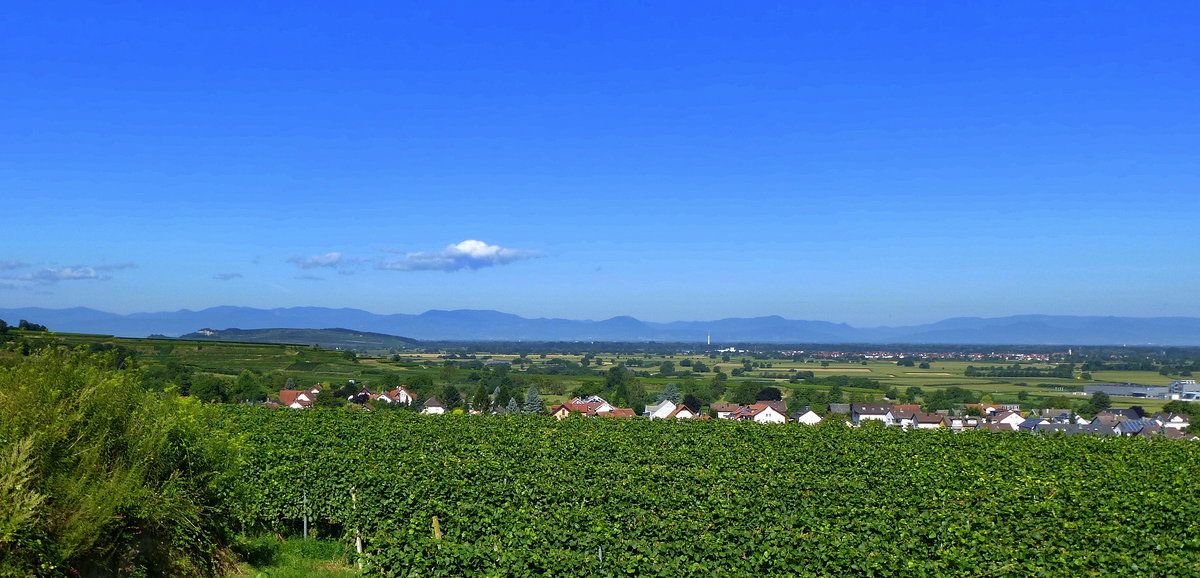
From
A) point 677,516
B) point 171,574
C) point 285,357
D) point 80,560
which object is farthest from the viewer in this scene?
point 285,357

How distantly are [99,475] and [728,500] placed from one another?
36.1 feet

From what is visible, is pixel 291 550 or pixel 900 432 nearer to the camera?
pixel 291 550

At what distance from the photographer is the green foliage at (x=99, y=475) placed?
1030 centimetres

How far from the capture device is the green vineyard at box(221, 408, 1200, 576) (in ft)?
38.7

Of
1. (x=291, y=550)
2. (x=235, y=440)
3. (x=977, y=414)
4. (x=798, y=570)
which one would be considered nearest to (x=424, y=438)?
(x=291, y=550)

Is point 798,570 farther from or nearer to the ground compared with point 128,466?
nearer to the ground

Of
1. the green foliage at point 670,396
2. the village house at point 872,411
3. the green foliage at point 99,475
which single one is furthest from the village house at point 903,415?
the green foliage at point 99,475

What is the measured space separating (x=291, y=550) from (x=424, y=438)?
933 centimetres

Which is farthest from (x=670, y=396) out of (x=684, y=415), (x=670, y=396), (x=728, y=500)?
(x=728, y=500)

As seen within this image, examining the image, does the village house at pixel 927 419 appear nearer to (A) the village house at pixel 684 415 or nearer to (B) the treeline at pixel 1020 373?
(A) the village house at pixel 684 415

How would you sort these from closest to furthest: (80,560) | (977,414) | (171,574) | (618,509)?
(80,560), (171,574), (618,509), (977,414)

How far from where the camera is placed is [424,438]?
26734 millimetres

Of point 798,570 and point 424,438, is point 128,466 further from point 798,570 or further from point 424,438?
point 424,438

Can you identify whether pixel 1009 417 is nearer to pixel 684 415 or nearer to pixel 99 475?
pixel 684 415
